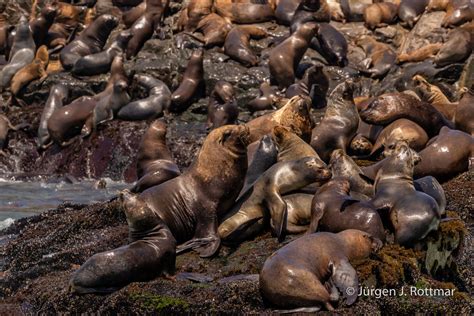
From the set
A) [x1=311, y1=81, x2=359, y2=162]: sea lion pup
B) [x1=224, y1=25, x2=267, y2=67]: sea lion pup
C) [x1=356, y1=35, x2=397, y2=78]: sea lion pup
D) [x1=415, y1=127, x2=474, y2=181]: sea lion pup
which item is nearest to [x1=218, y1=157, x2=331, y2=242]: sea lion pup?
[x1=415, y1=127, x2=474, y2=181]: sea lion pup

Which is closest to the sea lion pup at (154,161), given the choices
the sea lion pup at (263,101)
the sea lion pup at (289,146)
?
the sea lion pup at (289,146)

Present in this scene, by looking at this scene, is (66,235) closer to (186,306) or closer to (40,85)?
(186,306)

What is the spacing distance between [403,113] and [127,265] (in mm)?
5238

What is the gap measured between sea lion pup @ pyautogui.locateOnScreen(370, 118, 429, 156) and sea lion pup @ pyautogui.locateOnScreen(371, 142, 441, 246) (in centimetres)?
227

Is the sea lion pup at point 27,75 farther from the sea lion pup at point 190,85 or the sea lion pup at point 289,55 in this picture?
the sea lion pup at point 289,55

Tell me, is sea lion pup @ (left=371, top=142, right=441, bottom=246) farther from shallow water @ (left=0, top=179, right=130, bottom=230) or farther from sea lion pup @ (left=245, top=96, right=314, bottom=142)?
shallow water @ (left=0, top=179, right=130, bottom=230)

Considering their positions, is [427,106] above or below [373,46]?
above

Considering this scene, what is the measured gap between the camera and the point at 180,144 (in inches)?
618

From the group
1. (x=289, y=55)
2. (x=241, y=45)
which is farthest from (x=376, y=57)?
(x=241, y=45)

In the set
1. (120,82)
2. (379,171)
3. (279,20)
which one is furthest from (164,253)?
(279,20)

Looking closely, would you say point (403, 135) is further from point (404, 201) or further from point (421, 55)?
point (421, 55)

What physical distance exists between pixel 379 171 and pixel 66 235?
3077 millimetres

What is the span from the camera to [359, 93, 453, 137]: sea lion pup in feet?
36.8

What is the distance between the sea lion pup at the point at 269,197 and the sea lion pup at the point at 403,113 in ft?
10.4
